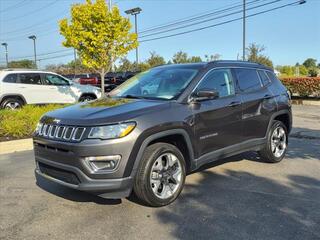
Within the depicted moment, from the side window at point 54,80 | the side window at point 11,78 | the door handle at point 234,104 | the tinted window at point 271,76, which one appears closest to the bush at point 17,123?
the side window at point 11,78

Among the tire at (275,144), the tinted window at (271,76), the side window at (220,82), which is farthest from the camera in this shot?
the tinted window at (271,76)

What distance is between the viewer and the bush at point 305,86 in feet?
62.3

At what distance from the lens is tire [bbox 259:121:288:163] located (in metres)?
6.68

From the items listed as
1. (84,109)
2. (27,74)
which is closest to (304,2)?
(27,74)

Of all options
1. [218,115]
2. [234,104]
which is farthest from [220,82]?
[218,115]

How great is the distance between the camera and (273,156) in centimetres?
680

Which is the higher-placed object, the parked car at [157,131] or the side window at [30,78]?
the side window at [30,78]

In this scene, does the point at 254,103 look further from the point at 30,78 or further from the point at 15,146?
the point at 30,78

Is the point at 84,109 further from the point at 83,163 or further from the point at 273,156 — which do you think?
the point at 273,156

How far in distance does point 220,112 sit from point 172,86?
0.76 metres

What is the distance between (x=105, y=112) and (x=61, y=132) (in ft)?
1.79

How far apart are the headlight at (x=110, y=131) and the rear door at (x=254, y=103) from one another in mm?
2366

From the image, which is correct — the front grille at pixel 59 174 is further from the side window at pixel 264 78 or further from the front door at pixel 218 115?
the side window at pixel 264 78

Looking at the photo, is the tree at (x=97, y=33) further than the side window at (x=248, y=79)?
Yes
